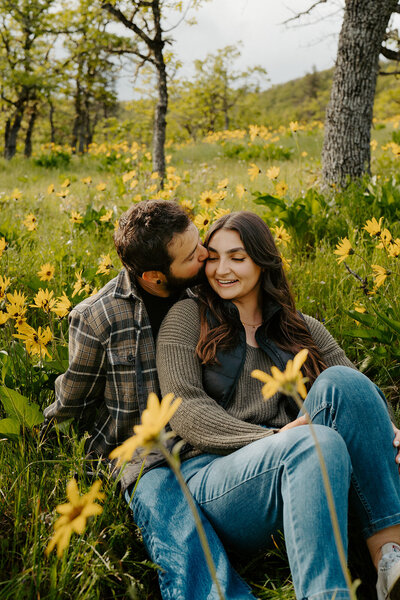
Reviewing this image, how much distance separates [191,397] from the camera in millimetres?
1739

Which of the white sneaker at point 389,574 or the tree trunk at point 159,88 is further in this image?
the tree trunk at point 159,88

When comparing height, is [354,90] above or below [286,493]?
above

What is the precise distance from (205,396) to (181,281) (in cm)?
48

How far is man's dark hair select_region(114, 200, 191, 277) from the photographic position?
1.84m

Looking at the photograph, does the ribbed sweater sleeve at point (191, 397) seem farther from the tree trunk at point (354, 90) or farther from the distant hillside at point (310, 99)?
the distant hillside at point (310, 99)

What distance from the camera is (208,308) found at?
2037mm

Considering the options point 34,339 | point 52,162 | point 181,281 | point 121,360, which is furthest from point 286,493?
point 52,162

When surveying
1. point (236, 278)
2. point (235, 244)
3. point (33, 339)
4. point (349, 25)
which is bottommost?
point (33, 339)

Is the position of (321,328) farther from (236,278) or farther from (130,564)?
(130,564)

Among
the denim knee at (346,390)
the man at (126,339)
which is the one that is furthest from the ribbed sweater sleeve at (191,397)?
the denim knee at (346,390)

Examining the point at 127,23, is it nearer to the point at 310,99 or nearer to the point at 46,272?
the point at 46,272

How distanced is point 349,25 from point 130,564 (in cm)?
450

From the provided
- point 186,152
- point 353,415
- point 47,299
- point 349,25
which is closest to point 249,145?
point 186,152

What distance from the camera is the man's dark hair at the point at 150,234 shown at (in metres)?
1.84
